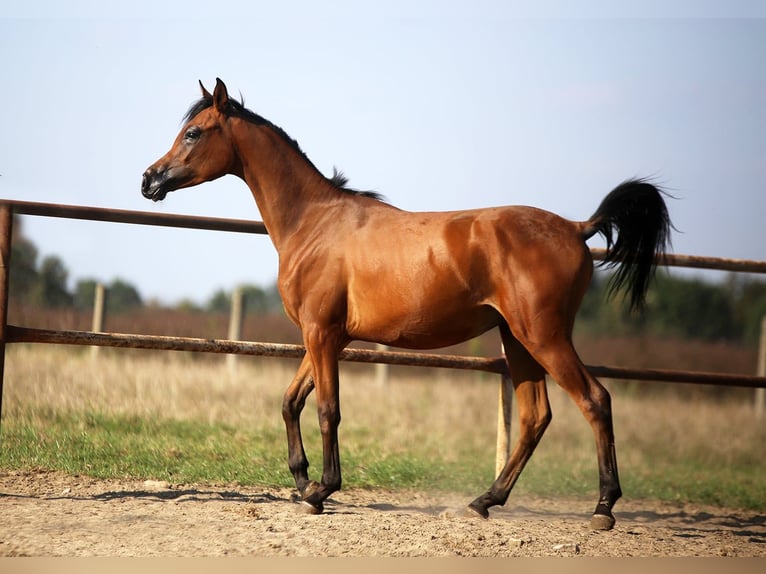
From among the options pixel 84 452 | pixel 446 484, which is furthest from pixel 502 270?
pixel 84 452

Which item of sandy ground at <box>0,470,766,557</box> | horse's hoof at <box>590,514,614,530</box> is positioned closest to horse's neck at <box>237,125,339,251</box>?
sandy ground at <box>0,470,766,557</box>

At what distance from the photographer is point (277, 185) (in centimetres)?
484

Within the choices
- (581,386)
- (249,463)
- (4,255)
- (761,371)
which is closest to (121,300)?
(249,463)

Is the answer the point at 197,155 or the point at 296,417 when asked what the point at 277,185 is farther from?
the point at 296,417

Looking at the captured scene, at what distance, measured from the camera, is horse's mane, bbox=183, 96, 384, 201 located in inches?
190

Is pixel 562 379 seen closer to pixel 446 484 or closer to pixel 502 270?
pixel 502 270

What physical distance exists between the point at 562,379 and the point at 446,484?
215cm

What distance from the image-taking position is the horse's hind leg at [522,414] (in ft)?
15.3

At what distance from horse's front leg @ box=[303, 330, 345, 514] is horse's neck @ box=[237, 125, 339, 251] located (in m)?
0.72

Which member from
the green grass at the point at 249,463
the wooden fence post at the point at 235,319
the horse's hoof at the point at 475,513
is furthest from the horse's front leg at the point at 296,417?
the wooden fence post at the point at 235,319

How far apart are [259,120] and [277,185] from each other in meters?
0.42

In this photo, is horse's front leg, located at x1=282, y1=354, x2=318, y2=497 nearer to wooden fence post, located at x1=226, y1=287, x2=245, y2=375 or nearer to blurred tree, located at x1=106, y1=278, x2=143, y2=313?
blurred tree, located at x1=106, y1=278, x2=143, y2=313

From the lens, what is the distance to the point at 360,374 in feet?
47.5

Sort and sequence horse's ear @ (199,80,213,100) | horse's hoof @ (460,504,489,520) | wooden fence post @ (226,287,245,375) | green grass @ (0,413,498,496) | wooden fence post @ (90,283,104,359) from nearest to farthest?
horse's hoof @ (460,504,489,520)
horse's ear @ (199,80,213,100)
green grass @ (0,413,498,496)
wooden fence post @ (90,283,104,359)
wooden fence post @ (226,287,245,375)
